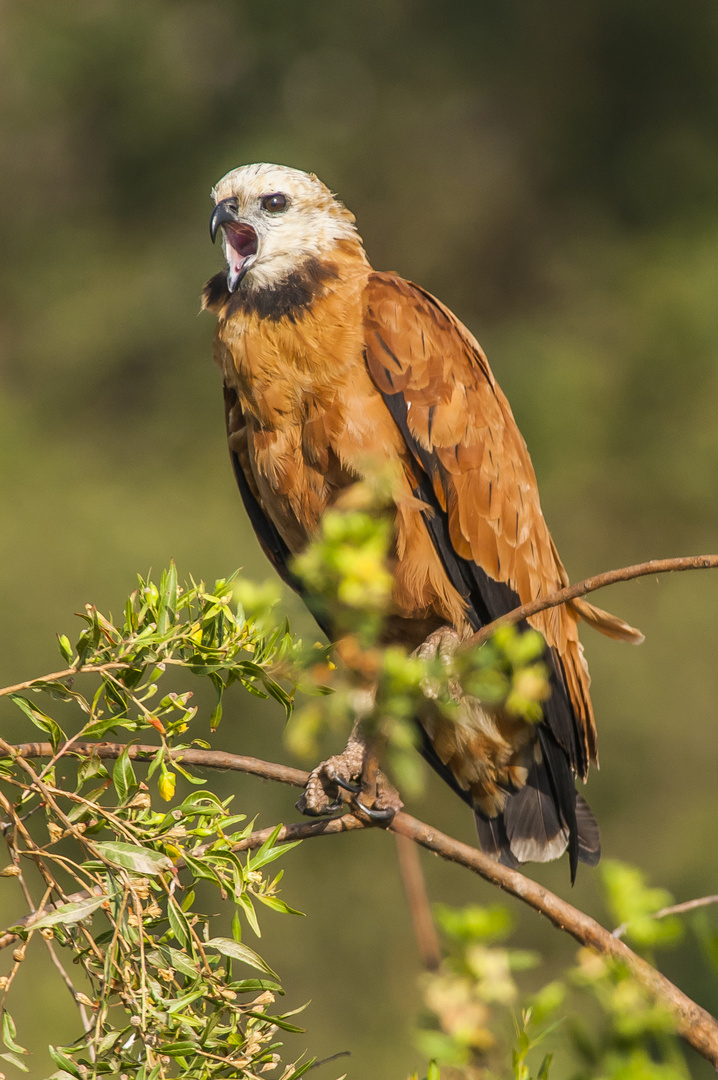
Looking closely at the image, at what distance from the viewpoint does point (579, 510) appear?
862cm

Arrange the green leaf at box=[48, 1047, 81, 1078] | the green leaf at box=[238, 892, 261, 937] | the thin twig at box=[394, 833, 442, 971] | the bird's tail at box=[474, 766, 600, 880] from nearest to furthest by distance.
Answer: the thin twig at box=[394, 833, 442, 971] → the green leaf at box=[48, 1047, 81, 1078] → the green leaf at box=[238, 892, 261, 937] → the bird's tail at box=[474, 766, 600, 880]

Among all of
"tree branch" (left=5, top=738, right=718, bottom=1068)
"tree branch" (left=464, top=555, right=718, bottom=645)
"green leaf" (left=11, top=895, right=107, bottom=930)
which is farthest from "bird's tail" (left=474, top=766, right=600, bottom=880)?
"green leaf" (left=11, top=895, right=107, bottom=930)

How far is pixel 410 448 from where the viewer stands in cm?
213

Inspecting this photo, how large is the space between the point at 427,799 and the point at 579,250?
15.3 ft

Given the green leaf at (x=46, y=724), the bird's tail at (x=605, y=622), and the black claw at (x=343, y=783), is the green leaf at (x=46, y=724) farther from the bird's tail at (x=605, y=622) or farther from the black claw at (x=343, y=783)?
the bird's tail at (x=605, y=622)

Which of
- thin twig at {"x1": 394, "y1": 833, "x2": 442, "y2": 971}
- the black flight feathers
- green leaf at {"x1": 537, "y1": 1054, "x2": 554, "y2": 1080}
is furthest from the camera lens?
the black flight feathers

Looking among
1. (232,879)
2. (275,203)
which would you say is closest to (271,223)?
(275,203)

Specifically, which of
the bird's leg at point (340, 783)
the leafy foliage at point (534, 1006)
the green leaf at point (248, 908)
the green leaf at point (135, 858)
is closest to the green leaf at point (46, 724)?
the green leaf at point (135, 858)

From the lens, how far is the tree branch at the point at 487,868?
44.0 inches

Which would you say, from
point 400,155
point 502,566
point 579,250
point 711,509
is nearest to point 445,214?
point 400,155

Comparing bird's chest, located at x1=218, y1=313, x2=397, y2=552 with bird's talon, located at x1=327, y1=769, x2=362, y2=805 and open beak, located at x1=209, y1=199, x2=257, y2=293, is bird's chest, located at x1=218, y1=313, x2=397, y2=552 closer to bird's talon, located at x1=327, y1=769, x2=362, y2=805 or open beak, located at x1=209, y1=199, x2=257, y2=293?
open beak, located at x1=209, y1=199, x2=257, y2=293

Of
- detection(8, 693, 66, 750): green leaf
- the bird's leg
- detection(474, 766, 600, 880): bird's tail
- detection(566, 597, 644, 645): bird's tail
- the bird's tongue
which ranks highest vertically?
the bird's tongue

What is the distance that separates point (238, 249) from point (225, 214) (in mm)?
73

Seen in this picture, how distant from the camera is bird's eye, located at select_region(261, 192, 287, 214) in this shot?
90.0 inches
